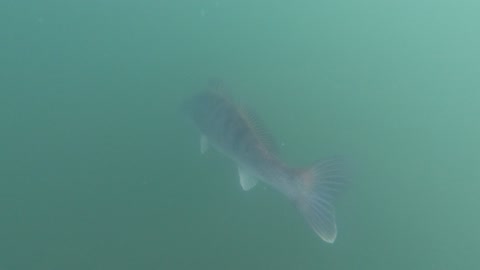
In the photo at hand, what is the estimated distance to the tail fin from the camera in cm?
283

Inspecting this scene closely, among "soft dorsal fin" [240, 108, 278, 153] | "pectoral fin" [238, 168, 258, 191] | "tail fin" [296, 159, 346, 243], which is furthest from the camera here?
"pectoral fin" [238, 168, 258, 191]

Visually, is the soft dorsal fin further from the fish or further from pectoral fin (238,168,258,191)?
pectoral fin (238,168,258,191)

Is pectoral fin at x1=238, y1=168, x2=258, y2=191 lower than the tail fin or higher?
higher

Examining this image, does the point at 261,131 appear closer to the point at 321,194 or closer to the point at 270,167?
the point at 270,167

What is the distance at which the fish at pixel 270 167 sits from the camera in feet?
9.36

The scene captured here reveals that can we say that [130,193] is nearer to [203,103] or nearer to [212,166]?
[212,166]

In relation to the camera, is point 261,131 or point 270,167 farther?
point 261,131

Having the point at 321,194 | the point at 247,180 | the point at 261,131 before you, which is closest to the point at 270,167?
the point at 261,131

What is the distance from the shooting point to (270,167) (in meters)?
3.12

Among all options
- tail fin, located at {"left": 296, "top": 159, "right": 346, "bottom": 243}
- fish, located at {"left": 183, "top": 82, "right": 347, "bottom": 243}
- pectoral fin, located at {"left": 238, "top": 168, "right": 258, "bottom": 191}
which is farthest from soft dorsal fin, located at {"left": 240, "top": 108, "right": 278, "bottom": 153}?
pectoral fin, located at {"left": 238, "top": 168, "right": 258, "bottom": 191}

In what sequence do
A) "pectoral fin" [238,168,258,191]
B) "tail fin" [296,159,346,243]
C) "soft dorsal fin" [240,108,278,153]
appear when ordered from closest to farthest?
"tail fin" [296,159,346,243]
"soft dorsal fin" [240,108,278,153]
"pectoral fin" [238,168,258,191]

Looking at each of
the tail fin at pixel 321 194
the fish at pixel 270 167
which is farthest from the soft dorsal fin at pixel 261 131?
the tail fin at pixel 321 194

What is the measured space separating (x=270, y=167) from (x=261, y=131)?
1.03 ft

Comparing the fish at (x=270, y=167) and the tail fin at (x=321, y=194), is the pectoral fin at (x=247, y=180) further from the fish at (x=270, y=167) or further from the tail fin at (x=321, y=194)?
the tail fin at (x=321, y=194)
